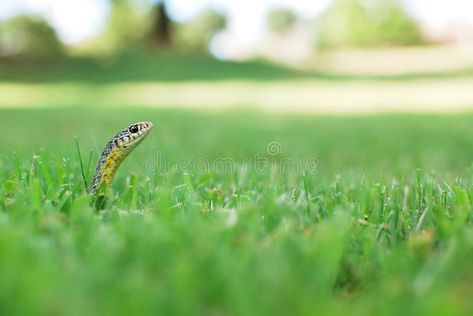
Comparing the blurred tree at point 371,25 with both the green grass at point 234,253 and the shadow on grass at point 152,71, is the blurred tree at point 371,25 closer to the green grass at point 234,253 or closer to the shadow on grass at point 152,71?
the shadow on grass at point 152,71

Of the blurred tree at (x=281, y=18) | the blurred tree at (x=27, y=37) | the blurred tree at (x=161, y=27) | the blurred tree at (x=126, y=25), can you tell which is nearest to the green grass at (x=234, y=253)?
the blurred tree at (x=27, y=37)

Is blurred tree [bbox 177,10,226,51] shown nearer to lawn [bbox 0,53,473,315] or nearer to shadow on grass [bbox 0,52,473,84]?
shadow on grass [bbox 0,52,473,84]

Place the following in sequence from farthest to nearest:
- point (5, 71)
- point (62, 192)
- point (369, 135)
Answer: point (5, 71), point (369, 135), point (62, 192)

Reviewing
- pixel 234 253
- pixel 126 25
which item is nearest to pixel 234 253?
pixel 234 253

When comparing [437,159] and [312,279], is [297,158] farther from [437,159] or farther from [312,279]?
[312,279]

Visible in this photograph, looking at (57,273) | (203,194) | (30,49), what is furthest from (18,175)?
(30,49)

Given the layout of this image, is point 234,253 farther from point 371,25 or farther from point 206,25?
point 371,25
